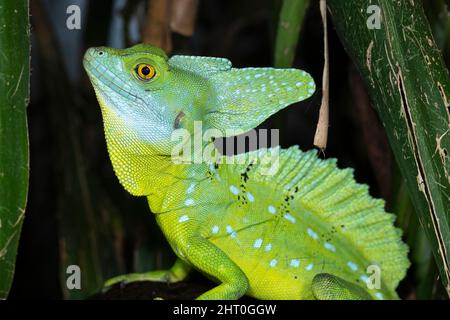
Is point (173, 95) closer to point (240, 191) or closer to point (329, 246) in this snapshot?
point (240, 191)

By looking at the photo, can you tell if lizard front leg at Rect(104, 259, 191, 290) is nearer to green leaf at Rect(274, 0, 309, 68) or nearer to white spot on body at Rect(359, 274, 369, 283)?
white spot on body at Rect(359, 274, 369, 283)

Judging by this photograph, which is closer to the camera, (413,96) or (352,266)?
(413,96)

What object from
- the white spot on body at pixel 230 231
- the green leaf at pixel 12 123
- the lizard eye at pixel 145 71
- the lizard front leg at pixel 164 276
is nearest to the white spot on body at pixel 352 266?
the white spot on body at pixel 230 231

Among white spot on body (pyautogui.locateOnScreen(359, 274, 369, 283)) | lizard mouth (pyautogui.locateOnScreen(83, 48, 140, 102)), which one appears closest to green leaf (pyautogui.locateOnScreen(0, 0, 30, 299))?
lizard mouth (pyautogui.locateOnScreen(83, 48, 140, 102))

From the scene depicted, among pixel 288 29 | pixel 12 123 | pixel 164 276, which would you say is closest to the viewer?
pixel 12 123

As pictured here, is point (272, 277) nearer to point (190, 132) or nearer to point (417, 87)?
point (190, 132)

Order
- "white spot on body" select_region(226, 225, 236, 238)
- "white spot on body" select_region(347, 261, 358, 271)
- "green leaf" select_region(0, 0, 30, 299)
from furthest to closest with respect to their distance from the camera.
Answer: "white spot on body" select_region(347, 261, 358, 271), "white spot on body" select_region(226, 225, 236, 238), "green leaf" select_region(0, 0, 30, 299)

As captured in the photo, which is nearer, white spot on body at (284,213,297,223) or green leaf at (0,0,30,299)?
green leaf at (0,0,30,299)

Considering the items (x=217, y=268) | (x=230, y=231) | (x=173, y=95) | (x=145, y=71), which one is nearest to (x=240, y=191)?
(x=230, y=231)
